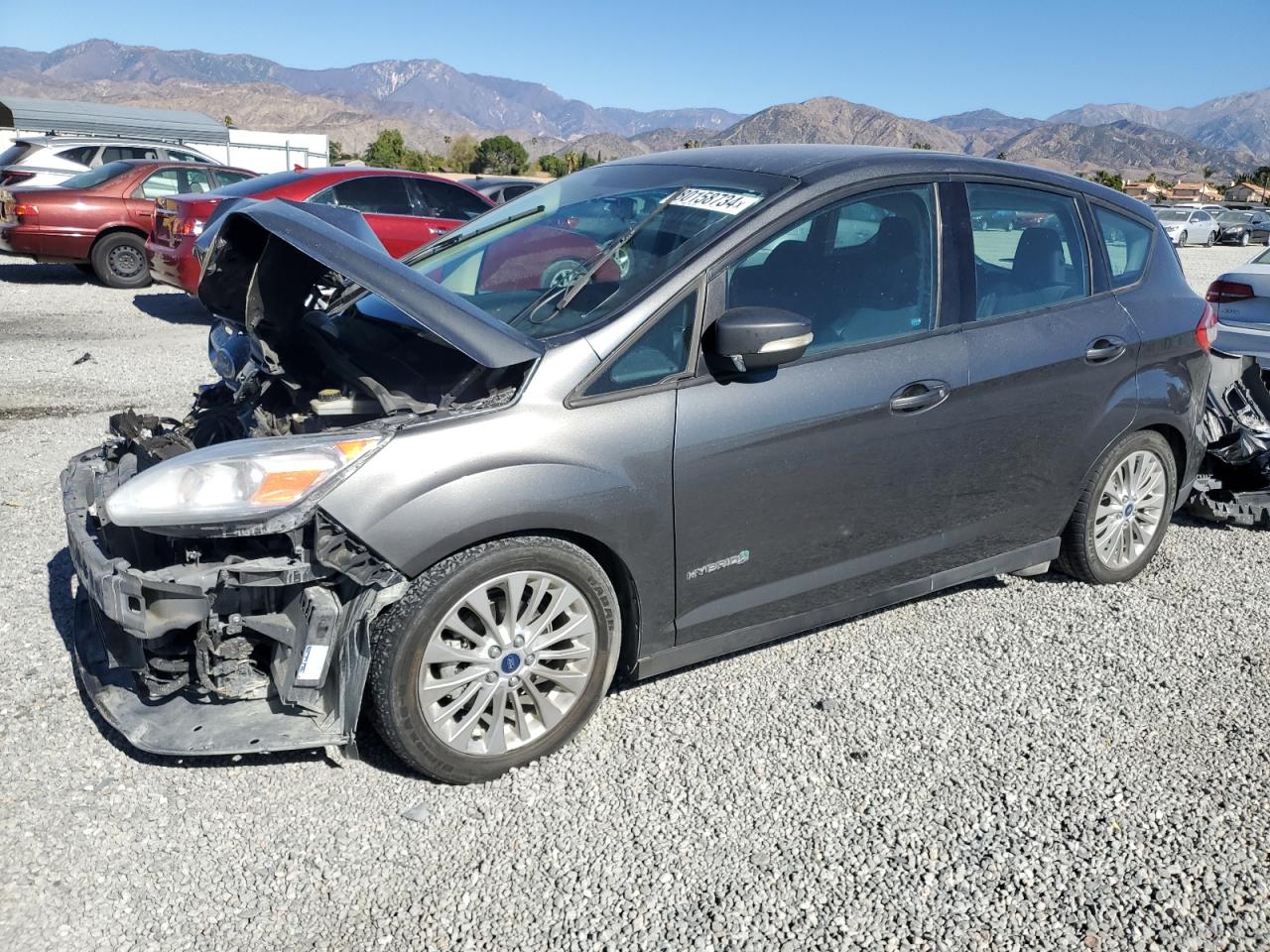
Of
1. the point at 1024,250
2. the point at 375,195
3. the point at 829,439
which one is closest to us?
the point at 829,439

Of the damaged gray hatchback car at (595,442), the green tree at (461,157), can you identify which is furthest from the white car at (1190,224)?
the green tree at (461,157)

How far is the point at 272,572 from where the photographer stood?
2762 millimetres

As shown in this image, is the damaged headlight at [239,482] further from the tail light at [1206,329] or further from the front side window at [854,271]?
the tail light at [1206,329]

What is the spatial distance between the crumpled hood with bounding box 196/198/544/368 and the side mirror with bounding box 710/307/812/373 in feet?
1.88

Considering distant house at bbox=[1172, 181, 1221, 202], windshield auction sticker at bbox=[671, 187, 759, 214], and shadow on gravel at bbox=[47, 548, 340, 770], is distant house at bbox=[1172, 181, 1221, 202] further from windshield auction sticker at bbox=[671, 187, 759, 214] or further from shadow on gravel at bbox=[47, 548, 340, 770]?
shadow on gravel at bbox=[47, 548, 340, 770]

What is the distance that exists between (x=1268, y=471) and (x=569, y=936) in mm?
4785

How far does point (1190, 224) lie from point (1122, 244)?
35.1m

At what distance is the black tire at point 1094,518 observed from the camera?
438cm

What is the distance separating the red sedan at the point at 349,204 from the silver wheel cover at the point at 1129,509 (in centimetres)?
756

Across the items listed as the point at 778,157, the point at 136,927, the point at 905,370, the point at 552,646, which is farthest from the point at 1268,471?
the point at 136,927

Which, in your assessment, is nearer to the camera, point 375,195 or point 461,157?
point 375,195

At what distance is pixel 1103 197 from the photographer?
4.46 meters

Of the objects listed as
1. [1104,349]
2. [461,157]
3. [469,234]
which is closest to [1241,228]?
[1104,349]

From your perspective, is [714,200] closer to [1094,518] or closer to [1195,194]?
[1094,518]
